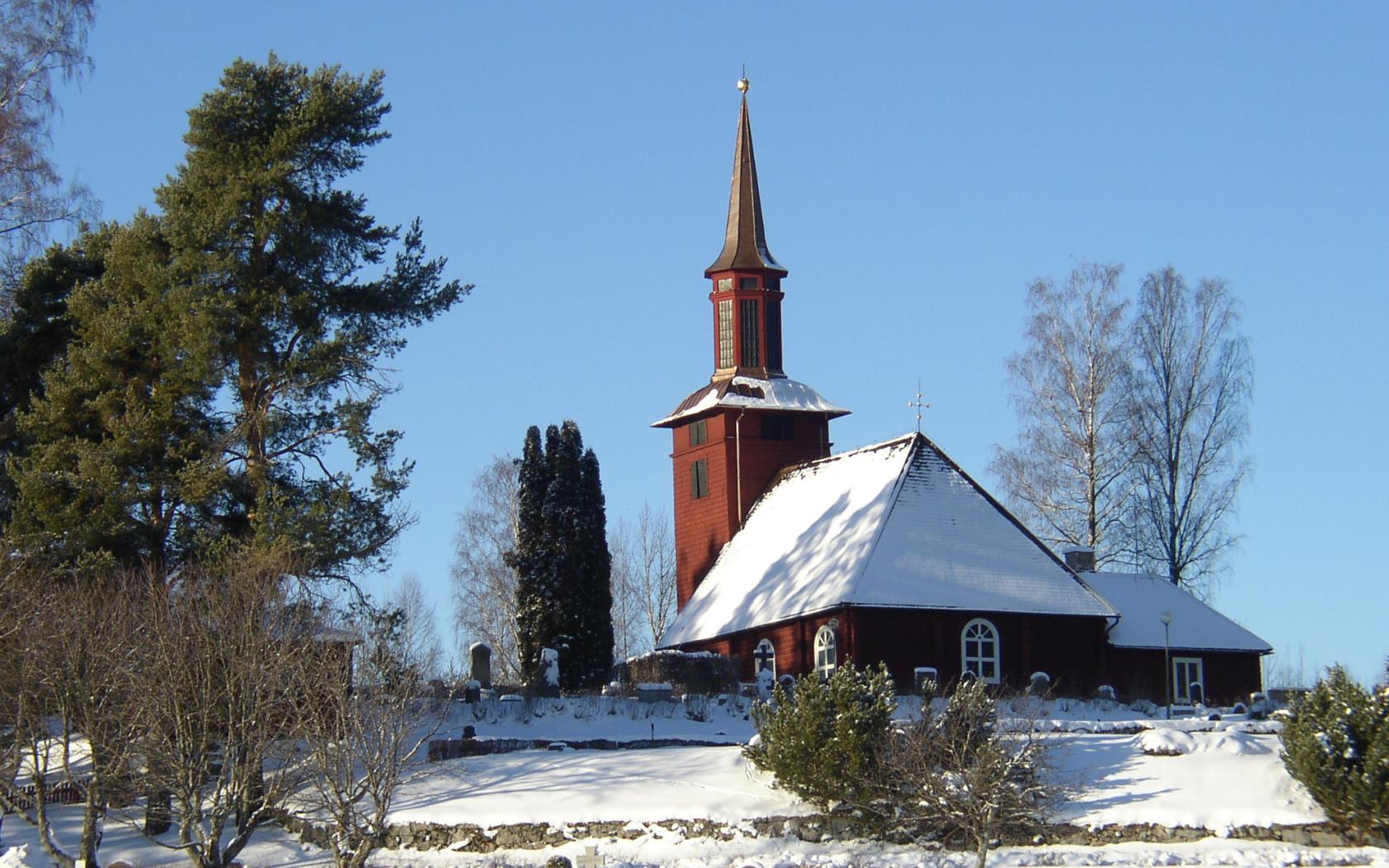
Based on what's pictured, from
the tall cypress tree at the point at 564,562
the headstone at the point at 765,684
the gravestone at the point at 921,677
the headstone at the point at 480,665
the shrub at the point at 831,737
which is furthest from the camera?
the tall cypress tree at the point at 564,562

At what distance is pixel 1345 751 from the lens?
68.6 feet

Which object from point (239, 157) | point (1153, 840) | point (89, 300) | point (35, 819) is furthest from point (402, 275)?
point (1153, 840)

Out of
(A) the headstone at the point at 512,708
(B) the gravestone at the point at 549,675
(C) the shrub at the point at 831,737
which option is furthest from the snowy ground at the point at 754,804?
(B) the gravestone at the point at 549,675

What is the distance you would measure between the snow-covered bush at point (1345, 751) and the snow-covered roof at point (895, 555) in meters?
12.2

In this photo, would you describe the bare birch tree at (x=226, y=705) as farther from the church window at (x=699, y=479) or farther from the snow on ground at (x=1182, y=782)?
the church window at (x=699, y=479)

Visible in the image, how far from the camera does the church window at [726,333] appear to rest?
4434cm

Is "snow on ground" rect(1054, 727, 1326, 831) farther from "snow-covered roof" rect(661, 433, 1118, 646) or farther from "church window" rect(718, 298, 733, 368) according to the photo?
"church window" rect(718, 298, 733, 368)

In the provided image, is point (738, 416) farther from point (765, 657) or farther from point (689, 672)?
point (689, 672)

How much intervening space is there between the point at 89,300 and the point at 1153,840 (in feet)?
70.9

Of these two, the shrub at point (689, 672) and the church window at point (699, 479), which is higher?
the church window at point (699, 479)

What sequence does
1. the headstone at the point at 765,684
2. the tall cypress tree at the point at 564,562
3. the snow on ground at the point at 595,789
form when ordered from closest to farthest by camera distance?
1. the snow on ground at the point at 595,789
2. the headstone at the point at 765,684
3. the tall cypress tree at the point at 564,562

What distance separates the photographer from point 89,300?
31.8 metres

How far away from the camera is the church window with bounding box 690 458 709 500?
145 ft

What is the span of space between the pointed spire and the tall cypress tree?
821 cm
